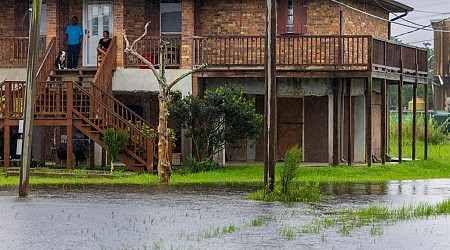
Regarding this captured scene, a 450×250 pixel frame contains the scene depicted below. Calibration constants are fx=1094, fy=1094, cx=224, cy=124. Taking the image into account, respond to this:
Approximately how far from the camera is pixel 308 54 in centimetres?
3506

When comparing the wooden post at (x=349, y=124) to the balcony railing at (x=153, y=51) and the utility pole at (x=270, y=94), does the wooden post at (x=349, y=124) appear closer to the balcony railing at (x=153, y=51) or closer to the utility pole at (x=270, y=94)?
the balcony railing at (x=153, y=51)

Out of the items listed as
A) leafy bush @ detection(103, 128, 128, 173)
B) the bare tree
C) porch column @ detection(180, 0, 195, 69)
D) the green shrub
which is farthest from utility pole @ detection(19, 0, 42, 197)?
porch column @ detection(180, 0, 195, 69)

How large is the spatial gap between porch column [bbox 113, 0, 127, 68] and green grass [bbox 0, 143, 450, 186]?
493 cm

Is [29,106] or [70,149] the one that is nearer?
[29,106]

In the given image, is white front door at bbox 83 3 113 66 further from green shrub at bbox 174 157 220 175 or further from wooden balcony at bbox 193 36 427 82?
green shrub at bbox 174 157 220 175

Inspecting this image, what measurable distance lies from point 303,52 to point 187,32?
3.77m

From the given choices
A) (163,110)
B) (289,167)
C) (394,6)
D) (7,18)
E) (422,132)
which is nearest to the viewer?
(289,167)

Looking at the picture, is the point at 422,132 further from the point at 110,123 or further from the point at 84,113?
the point at 84,113

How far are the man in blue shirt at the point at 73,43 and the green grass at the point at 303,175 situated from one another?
6297 mm

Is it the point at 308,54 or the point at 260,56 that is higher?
the point at 308,54

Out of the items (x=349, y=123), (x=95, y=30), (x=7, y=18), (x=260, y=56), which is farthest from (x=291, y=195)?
(x=7, y=18)

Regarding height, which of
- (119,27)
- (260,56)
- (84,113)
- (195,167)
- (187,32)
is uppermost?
(119,27)

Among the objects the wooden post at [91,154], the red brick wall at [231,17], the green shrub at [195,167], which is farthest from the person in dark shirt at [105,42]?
the green shrub at [195,167]

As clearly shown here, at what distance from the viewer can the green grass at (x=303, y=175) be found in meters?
29.2
